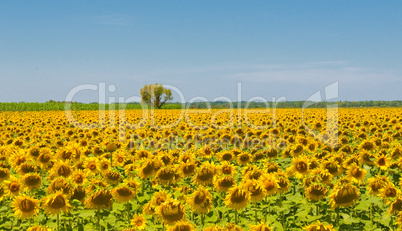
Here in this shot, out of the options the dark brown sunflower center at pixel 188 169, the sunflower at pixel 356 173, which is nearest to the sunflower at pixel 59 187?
the dark brown sunflower center at pixel 188 169

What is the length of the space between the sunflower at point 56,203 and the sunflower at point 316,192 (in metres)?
3.49

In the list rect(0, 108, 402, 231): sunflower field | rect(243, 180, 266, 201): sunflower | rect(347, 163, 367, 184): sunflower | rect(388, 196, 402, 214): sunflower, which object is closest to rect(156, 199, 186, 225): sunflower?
rect(0, 108, 402, 231): sunflower field

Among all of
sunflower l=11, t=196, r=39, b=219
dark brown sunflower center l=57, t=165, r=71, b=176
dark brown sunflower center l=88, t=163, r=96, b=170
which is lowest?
sunflower l=11, t=196, r=39, b=219

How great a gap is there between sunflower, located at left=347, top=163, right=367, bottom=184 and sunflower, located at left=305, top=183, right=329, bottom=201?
1.71 meters

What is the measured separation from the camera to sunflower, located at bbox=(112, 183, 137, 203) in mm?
5566

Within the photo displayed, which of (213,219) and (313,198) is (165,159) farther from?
(313,198)

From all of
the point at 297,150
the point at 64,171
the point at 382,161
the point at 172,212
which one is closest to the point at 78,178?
the point at 64,171

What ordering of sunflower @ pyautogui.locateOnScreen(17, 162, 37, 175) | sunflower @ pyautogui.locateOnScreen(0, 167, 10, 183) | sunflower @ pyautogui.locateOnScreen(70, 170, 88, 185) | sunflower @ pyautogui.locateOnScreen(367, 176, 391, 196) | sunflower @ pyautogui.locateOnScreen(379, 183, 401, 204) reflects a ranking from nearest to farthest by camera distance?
sunflower @ pyautogui.locateOnScreen(379, 183, 401, 204) → sunflower @ pyautogui.locateOnScreen(367, 176, 391, 196) → sunflower @ pyautogui.locateOnScreen(70, 170, 88, 185) → sunflower @ pyautogui.locateOnScreen(0, 167, 10, 183) → sunflower @ pyautogui.locateOnScreen(17, 162, 37, 175)

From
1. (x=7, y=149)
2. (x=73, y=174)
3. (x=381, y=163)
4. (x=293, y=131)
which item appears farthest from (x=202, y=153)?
(x=293, y=131)

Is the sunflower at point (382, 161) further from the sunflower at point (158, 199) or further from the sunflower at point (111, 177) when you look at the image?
the sunflower at point (111, 177)

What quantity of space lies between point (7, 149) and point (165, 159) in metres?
4.38

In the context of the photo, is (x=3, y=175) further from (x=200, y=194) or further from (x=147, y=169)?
(x=200, y=194)

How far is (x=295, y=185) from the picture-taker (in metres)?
7.48

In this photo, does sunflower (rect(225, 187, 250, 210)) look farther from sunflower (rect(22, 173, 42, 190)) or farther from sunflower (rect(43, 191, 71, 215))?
sunflower (rect(22, 173, 42, 190))
